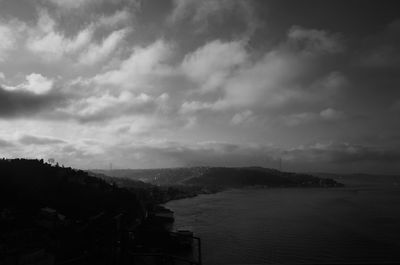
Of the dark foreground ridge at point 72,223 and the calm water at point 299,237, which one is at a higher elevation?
the dark foreground ridge at point 72,223

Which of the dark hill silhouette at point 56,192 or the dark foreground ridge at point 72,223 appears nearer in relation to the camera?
the dark foreground ridge at point 72,223

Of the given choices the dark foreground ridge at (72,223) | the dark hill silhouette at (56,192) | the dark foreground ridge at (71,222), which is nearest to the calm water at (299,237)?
the dark foreground ridge at (72,223)

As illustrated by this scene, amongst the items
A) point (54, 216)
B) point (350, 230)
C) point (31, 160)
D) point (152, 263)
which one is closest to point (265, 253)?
point (152, 263)

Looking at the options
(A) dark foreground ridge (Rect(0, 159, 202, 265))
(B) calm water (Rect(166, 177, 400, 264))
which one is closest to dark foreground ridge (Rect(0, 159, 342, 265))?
(A) dark foreground ridge (Rect(0, 159, 202, 265))

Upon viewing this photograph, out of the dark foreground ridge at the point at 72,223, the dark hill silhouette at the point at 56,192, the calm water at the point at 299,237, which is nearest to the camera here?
the dark foreground ridge at the point at 72,223

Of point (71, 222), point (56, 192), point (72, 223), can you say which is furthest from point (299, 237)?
point (56, 192)

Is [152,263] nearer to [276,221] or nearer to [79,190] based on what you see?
[79,190]

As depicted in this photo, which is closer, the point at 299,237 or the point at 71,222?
the point at 71,222

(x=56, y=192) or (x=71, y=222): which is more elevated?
(x=56, y=192)

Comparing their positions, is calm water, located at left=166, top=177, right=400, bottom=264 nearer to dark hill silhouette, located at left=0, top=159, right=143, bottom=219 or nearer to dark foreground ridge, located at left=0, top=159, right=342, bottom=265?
dark foreground ridge, located at left=0, top=159, right=342, bottom=265

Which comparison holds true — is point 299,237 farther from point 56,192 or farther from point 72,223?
point 56,192

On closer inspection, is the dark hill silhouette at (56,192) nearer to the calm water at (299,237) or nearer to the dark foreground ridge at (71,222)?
the dark foreground ridge at (71,222)
